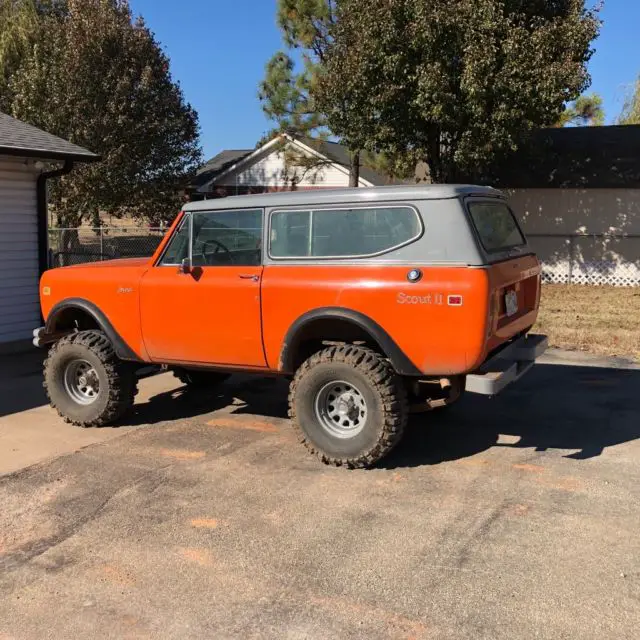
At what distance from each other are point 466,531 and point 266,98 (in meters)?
16.4

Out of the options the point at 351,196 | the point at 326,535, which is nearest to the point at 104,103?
the point at 351,196

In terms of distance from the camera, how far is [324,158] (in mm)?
Answer: 20172

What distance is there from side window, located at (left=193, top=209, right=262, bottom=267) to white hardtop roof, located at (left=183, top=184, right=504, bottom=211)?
7 centimetres

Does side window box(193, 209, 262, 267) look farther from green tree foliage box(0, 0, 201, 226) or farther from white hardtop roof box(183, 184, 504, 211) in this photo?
green tree foliage box(0, 0, 201, 226)

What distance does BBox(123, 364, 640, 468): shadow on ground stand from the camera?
534 centimetres

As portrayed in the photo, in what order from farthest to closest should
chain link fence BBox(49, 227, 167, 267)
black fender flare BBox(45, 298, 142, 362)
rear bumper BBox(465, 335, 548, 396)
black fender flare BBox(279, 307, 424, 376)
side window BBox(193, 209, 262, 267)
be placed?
chain link fence BBox(49, 227, 167, 267) < black fender flare BBox(45, 298, 142, 362) < side window BBox(193, 209, 262, 267) < black fender flare BBox(279, 307, 424, 376) < rear bumper BBox(465, 335, 548, 396)

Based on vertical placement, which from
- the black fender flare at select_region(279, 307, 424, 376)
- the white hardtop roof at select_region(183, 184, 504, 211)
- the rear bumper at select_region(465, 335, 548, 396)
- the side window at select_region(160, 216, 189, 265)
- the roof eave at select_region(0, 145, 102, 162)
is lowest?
the rear bumper at select_region(465, 335, 548, 396)

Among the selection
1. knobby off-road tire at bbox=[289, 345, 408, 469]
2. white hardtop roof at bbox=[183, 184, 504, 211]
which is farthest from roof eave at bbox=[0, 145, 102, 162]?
knobby off-road tire at bbox=[289, 345, 408, 469]

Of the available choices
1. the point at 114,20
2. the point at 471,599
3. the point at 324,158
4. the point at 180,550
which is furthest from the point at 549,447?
the point at 114,20

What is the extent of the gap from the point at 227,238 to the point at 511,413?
3175 millimetres

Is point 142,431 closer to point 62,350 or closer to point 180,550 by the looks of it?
point 62,350

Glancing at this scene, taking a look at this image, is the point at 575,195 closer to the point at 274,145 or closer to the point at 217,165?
the point at 274,145

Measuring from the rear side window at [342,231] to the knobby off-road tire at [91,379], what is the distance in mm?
1931

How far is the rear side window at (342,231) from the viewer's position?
4.66 metres
